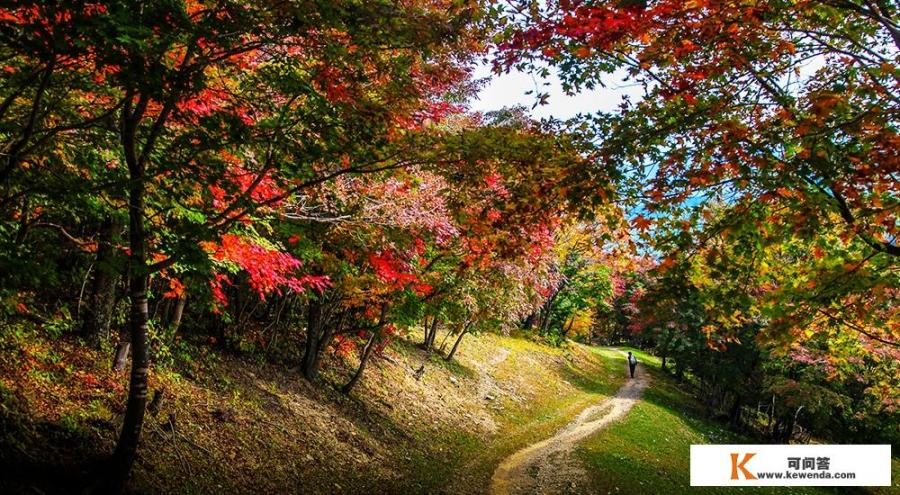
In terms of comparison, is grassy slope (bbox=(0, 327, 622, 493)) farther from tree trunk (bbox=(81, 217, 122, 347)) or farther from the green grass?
tree trunk (bbox=(81, 217, 122, 347))

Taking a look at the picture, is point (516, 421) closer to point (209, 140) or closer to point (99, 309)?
point (99, 309)

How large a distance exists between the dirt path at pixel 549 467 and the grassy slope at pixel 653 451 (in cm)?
49

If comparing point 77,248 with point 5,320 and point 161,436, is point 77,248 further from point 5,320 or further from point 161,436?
point 161,436

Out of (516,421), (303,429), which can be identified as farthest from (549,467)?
(303,429)

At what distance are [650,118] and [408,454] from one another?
10.1m

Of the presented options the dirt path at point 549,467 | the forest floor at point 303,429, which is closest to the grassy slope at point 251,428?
the forest floor at point 303,429

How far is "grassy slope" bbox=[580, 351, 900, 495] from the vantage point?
1398 centimetres

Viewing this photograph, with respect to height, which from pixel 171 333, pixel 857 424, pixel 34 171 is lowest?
pixel 857 424

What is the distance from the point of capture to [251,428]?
1001 cm

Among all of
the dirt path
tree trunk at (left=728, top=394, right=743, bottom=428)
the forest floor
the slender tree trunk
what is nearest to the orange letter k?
the forest floor

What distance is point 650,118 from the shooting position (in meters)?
6.18

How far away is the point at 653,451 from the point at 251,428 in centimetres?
1486

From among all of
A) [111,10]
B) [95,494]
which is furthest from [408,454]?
[111,10]

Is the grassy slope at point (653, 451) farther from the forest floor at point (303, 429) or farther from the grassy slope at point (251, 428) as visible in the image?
the grassy slope at point (251, 428)
